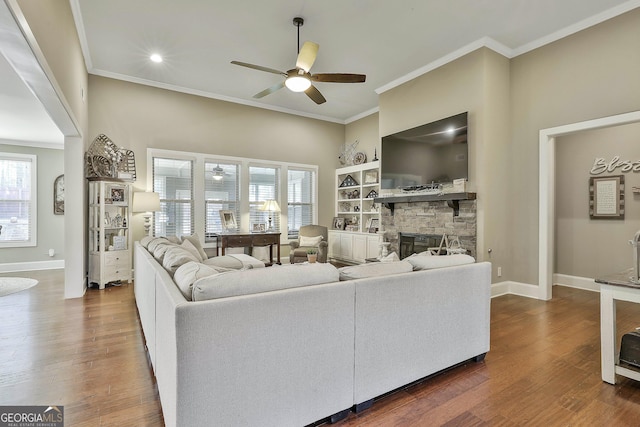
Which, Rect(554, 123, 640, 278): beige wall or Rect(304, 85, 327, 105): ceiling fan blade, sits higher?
Rect(304, 85, 327, 105): ceiling fan blade

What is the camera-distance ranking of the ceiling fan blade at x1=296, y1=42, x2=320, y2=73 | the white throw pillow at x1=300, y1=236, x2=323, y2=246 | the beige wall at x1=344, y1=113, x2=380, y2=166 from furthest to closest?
the beige wall at x1=344, y1=113, x2=380, y2=166 < the white throw pillow at x1=300, y1=236, x2=323, y2=246 < the ceiling fan blade at x1=296, y1=42, x2=320, y2=73

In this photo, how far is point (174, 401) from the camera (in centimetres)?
134

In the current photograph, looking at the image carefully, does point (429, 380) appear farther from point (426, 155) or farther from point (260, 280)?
point (426, 155)

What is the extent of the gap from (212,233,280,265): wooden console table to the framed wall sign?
5263mm

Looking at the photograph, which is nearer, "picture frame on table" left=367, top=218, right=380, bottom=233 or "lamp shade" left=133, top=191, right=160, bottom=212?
"lamp shade" left=133, top=191, right=160, bottom=212

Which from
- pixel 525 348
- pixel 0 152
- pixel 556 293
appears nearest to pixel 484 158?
pixel 556 293

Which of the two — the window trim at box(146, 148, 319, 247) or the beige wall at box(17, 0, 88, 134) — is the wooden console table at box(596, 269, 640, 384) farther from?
the window trim at box(146, 148, 319, 247)

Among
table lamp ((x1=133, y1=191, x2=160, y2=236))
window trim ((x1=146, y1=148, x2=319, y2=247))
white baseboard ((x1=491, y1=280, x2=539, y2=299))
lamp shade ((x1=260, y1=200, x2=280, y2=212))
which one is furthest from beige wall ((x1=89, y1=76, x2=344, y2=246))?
white baseboard ((x1=491, y1=280, x2=539, y2=299))

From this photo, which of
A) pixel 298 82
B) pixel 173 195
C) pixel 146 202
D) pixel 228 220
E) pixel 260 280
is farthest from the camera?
pixel 228 220

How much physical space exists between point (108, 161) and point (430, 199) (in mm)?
5016

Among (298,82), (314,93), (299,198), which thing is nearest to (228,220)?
(299,198)

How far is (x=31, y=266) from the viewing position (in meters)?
Result: 6.49

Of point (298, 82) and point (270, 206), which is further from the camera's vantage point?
point (270, 206)

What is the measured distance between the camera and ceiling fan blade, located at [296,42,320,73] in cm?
331
